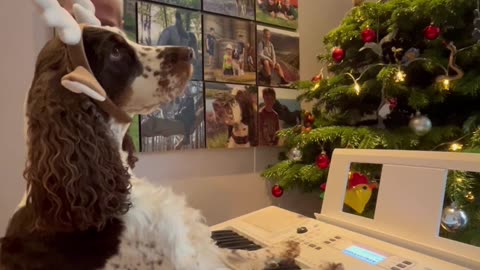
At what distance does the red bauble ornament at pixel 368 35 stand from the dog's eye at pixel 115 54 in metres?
1.11

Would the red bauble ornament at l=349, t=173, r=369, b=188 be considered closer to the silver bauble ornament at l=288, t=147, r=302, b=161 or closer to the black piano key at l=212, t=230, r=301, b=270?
the black piano key at l=212, t=230, r=301, b=270

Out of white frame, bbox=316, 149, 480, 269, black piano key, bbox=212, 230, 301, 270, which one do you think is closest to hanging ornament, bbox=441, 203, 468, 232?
white frame, bbox=316, 149, 480, 269

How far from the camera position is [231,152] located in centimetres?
187

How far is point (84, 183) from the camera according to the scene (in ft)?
2.28

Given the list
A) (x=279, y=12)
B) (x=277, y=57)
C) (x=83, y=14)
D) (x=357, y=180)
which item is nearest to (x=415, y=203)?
(x=357, y=180)

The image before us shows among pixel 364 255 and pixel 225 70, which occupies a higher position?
pixel 225 70

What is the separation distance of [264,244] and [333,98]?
89 centimetres

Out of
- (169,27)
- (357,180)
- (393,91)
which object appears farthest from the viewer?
(169,27)

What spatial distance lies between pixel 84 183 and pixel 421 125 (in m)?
1.23

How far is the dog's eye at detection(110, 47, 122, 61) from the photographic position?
794mm

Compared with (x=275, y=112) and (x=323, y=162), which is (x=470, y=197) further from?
(x=275, y=112)

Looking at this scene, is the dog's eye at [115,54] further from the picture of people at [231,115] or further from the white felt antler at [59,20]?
the picture of people at [231,115]

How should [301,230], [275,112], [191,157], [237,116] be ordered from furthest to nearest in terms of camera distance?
[275,112] < [237,116] < [191,157] < [301,230]

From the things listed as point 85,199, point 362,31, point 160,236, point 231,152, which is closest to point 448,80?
point 362,31
